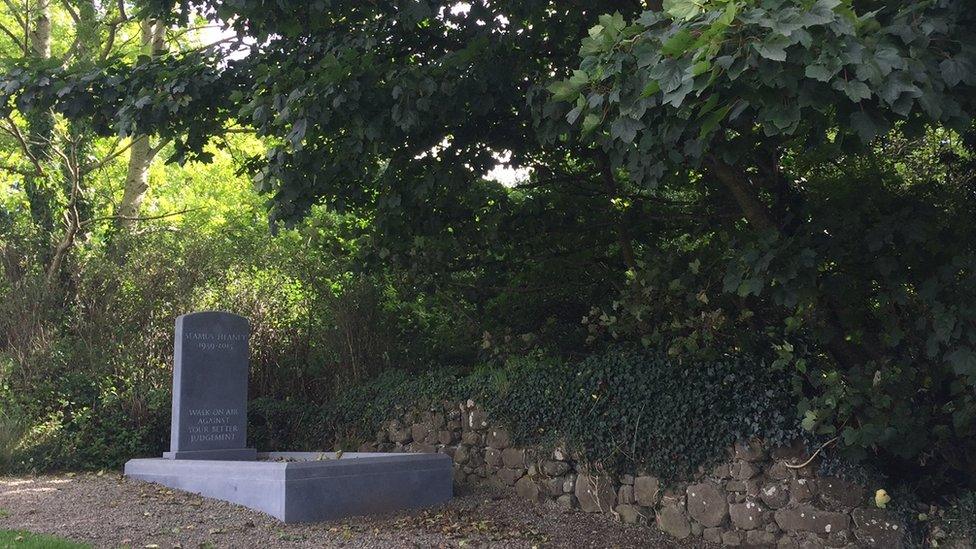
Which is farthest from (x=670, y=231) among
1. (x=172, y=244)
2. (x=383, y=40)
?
(x=172, y=244)

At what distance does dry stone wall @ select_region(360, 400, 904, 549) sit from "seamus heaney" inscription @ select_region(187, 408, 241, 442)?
3.11 metres

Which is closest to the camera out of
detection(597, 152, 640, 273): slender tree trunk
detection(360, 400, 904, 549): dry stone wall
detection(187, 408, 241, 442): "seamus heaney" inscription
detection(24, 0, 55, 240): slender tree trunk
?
detection(360, 400, 904, 549): dry stone wall

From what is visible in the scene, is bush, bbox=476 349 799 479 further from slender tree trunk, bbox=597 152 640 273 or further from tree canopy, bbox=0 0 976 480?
slender tree trunk, bbox=597 152 640 273

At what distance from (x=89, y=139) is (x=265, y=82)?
746 centimetres

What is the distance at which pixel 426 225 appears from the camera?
1001cm

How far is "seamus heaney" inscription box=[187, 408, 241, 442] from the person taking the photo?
418 inches

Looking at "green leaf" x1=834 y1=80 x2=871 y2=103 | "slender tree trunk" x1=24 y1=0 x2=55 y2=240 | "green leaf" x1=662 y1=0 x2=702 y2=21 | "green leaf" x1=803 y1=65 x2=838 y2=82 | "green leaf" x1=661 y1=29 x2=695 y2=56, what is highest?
"slender tree trunk" x1=24 y1=0 x2=55 y2=240

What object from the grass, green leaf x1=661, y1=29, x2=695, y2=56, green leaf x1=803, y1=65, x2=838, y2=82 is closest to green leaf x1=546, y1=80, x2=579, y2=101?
green leaf x1=661, y1=29, x2=695, y2=56

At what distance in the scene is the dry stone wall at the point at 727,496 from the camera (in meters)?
7.22

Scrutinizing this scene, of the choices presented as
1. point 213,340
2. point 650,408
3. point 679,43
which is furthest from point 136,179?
point 679,43

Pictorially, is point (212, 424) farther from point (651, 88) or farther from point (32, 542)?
point (651, 88)

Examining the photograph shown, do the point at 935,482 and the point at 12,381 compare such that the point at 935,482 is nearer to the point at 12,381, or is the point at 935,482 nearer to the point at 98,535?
the point at 98,535

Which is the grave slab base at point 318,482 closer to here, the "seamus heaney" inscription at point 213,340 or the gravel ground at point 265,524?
the gravel ground at point 265,524

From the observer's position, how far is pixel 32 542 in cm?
658
